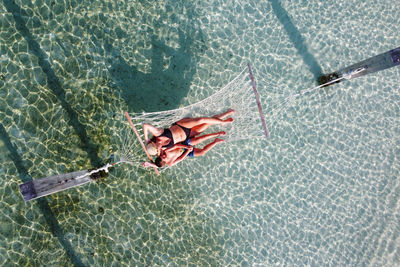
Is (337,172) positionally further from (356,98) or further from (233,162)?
(233,162)

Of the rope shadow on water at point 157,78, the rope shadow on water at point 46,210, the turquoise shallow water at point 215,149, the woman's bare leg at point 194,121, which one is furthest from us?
the rope shadow on water at point 157,78

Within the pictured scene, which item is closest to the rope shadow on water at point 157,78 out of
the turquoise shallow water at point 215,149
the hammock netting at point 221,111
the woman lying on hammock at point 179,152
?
the turquoise shallow water at point 215,149

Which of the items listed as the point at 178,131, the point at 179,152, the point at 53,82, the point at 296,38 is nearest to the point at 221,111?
the point at 178,131

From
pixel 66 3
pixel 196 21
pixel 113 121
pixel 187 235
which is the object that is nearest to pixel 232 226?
pixel 187 235

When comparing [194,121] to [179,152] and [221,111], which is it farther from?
A: [221,111]

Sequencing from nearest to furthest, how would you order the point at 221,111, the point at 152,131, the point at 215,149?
the point at 152,131
the point at 221,111
the point at 215,149

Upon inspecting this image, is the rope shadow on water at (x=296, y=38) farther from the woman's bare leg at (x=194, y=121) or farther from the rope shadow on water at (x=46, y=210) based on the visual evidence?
the rope shadow on water at (x=46, y=210)
